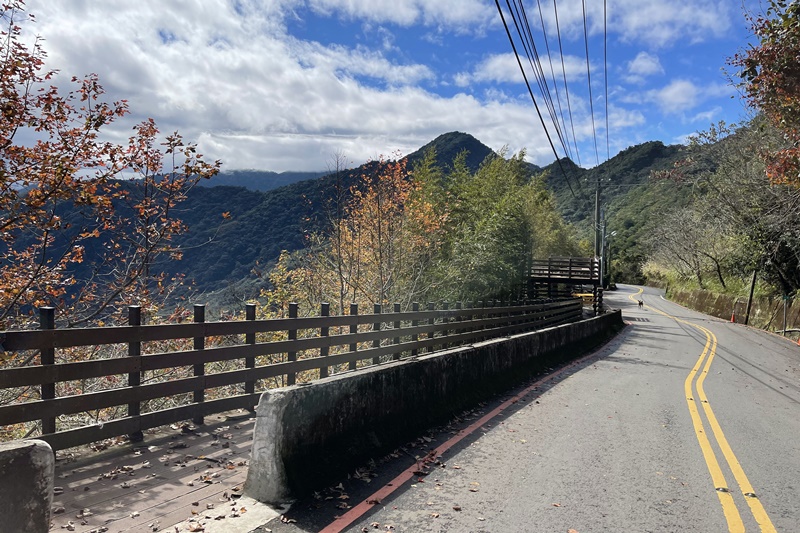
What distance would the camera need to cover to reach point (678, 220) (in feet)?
172

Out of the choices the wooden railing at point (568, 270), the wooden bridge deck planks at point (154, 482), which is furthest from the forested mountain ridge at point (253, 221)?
the wooden bridge deck planks at point (154, 482)

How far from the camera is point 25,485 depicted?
262 centimetres

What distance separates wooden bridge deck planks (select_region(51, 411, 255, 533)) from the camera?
400cm

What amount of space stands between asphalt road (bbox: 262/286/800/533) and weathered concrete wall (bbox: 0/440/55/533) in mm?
1719

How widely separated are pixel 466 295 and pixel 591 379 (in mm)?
15283

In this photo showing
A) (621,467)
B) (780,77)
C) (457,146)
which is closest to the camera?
(621,467)

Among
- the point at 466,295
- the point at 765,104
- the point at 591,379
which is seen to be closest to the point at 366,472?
the point at 591,379

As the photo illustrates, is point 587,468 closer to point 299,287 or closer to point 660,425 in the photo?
point 660,425

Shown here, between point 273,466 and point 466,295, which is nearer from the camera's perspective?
point 273,466

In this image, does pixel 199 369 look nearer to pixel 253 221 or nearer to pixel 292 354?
pixel 292 354

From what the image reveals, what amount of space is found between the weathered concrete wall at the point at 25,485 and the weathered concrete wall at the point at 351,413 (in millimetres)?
1820

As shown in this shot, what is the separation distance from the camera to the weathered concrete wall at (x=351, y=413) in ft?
14.5

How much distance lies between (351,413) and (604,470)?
2696mm

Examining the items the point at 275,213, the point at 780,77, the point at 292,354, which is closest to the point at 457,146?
the point at 275,213
